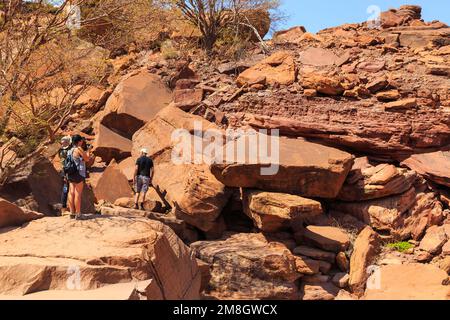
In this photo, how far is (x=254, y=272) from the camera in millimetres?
8727

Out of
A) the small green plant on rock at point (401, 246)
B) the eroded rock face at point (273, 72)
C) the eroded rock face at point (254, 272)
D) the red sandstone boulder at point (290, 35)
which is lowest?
the eroded rock face at point (254, 272)

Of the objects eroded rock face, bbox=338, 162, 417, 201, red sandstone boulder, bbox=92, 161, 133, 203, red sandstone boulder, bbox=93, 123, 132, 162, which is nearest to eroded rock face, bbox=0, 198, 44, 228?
red sandstone boulder, bbox=92, 161, 133, 203

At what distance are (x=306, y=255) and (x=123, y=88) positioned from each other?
7938 mm

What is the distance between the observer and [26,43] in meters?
10.1

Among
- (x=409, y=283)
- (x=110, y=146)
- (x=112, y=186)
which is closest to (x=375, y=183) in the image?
(x=409, y=283)

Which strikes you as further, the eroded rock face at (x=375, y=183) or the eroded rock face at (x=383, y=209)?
the eroded rock face at (x=375, y=183)

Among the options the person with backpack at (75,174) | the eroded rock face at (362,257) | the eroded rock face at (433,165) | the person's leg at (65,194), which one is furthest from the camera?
the eroded rock face at (433,165)

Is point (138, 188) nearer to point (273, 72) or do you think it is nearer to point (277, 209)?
point (277, 209)

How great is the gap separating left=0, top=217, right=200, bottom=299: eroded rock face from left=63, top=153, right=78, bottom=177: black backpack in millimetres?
672

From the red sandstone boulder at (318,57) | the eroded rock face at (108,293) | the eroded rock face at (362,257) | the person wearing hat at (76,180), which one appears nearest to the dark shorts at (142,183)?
the person wearing hat at (76,180)

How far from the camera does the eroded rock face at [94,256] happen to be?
5383 millimetres

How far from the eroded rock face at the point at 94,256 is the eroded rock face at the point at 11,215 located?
10.2 inches

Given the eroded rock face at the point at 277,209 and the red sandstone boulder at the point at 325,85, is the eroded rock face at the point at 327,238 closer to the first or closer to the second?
the eroded rock face at the point at 277,209

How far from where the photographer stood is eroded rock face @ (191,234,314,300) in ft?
28.1
